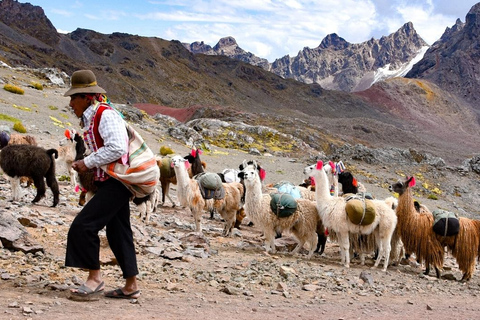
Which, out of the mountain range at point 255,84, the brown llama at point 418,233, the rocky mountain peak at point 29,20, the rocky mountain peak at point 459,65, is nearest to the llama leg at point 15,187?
the brown llama at point 418,233

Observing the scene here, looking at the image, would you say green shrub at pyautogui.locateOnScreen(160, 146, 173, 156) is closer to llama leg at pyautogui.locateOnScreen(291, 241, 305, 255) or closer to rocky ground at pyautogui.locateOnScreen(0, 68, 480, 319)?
rocky ground at pyautogui.locateOnScreen(0, 68, 480, 319)

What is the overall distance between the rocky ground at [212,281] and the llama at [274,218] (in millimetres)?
372

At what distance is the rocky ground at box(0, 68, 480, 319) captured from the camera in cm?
457

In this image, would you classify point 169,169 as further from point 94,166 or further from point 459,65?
point 459,65

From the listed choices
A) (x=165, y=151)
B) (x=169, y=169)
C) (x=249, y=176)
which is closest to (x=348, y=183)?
(x=249, y=176)

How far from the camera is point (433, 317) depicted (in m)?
5.94

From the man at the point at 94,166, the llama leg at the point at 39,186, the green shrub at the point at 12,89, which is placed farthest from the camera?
the green shrub at the point at 12,89

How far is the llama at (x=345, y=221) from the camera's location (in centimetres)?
876

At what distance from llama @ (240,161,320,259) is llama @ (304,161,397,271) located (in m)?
0.28

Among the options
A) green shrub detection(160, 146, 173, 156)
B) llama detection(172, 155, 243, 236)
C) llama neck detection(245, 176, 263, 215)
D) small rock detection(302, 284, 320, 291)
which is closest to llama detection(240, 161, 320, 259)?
llama neck detection(245, 176, 263, 215)

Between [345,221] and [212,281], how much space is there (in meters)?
3.56

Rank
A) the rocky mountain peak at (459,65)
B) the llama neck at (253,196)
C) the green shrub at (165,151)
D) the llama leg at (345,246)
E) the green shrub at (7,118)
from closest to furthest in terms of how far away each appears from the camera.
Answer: the llama leg at (345,246) < the llama neck at (253,196) < the green shrub at (7,118) < the green shrub at (165,151) < the rocky mountain peak at (459,65)

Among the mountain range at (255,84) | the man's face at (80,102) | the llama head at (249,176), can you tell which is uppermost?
the mountain range at (255,84)

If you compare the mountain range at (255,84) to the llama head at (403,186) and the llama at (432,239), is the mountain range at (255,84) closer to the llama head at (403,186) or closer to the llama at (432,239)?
the llama head at (403,186)
